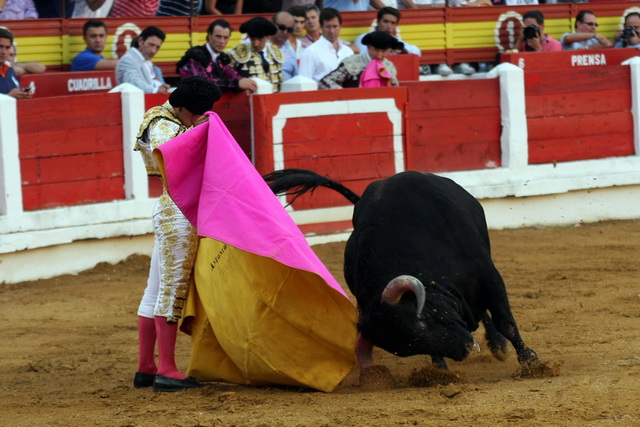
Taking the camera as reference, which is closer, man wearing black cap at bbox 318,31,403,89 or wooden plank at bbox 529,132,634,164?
man wearing black cap at bbox 318,31,403,89

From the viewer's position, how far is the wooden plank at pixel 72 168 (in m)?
6.75

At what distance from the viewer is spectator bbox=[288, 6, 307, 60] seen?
8477mm

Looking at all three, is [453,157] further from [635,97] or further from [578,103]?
[635,97]

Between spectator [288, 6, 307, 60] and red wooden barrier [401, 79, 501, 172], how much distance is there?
3.16 feet

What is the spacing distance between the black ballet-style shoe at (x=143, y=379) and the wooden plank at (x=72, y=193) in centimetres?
294

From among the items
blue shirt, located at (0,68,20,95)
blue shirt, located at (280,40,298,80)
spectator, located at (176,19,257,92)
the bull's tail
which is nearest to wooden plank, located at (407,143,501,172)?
blue shirt, located at (280,40,298,80)

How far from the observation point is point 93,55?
7859 mm

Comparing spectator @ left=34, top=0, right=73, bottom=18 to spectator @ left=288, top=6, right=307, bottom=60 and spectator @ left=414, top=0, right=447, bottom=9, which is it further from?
spectator @ left=414, top=0, right=447, bottom=9

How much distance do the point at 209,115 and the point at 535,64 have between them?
6.19 m

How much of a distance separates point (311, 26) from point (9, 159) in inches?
117

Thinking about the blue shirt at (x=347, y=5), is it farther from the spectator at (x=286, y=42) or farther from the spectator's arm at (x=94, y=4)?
the spectator's arm at (x=94, y=4)

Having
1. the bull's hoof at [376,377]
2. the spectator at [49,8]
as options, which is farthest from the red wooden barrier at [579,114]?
the bull's hoof at [376,377]

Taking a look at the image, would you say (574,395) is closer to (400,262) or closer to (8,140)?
(400,262)

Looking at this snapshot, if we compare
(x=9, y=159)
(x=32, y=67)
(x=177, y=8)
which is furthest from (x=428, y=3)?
(x=9, y=159)
